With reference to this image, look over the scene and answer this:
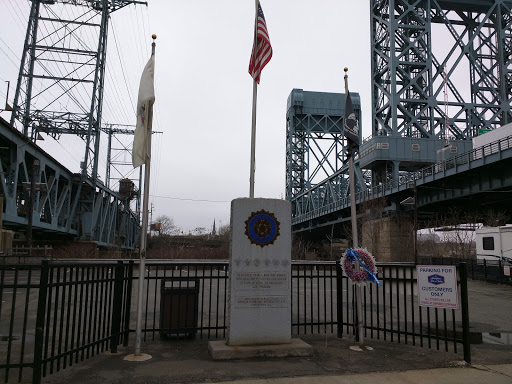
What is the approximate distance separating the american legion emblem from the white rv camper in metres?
20.4

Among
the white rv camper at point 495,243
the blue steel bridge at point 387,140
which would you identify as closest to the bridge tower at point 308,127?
the blue steel bridge at point 387,140

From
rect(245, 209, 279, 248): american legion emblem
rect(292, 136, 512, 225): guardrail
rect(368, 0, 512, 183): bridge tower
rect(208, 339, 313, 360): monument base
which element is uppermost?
rect(368, 0, 512, 183): bridge tower

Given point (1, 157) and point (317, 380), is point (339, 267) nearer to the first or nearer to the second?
point (317, 380)

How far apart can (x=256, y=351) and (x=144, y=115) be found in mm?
4577

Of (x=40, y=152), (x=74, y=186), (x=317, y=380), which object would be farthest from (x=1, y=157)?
(x=317, y=380)

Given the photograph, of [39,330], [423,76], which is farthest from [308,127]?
[39,330]

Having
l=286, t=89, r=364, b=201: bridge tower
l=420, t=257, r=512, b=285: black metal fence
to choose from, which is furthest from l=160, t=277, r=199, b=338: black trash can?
l=286, t=89, r=364, b=201: bridge tower

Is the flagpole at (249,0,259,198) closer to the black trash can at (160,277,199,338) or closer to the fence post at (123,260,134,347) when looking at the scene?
the black trash can at (160,277,199,338)

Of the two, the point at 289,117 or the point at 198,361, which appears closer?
the point at 198,361

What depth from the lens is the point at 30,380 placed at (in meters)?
5.41

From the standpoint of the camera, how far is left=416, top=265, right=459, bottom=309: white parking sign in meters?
6.68

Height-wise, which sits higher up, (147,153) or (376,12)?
(376,12)

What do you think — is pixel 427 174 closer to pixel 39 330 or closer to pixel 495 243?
pixel 495 243

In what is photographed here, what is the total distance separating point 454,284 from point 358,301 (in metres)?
1.72
